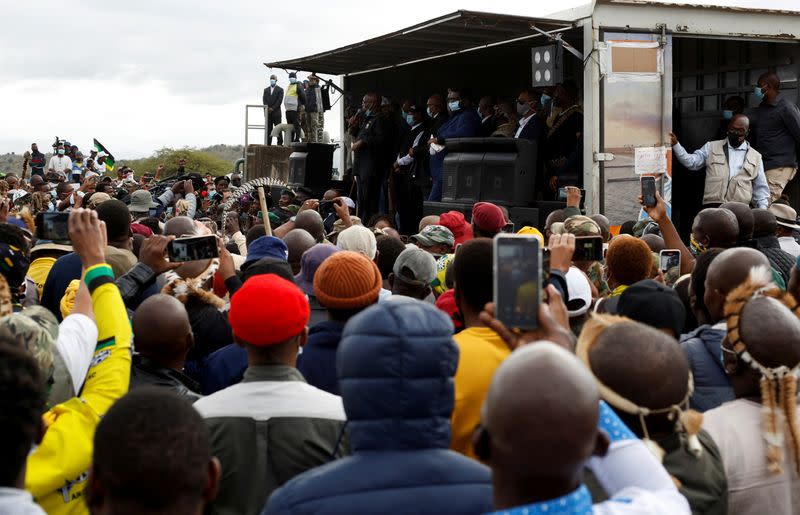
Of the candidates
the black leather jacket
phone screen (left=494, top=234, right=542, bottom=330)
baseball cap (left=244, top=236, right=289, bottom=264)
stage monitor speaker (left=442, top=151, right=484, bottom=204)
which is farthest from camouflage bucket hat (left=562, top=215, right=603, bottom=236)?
stage monitor speaker (left=442, top=151, right=484, bottom=204)

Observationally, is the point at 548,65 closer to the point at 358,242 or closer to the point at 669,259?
the point at 669,259

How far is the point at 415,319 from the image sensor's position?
6.55 ft

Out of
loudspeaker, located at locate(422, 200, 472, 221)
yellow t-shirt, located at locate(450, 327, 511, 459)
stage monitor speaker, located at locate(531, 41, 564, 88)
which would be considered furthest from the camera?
loudspeaker, located at locate(422, 200, 472, 221)

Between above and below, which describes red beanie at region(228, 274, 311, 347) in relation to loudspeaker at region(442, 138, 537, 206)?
below

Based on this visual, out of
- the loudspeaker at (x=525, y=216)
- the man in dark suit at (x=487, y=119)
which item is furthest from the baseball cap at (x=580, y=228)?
the man in dark suit at (x=487, y=119)

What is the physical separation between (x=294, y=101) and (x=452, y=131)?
22.7 feet

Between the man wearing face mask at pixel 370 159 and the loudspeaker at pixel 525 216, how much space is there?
4.42m

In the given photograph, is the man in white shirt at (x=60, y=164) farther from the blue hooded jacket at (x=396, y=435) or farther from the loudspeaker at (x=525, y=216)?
the blue hooded jacket at (x=396, y=435)

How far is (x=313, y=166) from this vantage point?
16.8 meters

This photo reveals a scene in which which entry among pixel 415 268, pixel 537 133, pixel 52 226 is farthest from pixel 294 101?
pixel 52 226

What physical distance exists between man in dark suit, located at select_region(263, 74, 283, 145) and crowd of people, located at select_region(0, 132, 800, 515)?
17137 mm

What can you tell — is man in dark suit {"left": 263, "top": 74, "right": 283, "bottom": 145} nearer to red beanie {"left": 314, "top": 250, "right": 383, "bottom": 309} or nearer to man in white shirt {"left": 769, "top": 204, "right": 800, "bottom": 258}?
man in white shirt {"left": 769, "top": 204, "right": 800, "bottom": 258}

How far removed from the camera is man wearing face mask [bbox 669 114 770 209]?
11680mm

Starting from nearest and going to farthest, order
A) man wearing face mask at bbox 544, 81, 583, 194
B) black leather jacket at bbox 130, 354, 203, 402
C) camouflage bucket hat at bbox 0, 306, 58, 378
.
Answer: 1. camouflage bucket hat at bbox 0, 306, 58, 378
2. black leather jacket at bbox 130, 354, 203, 402
3. man wearing face mask at bbox 544, 81, 583, 194
